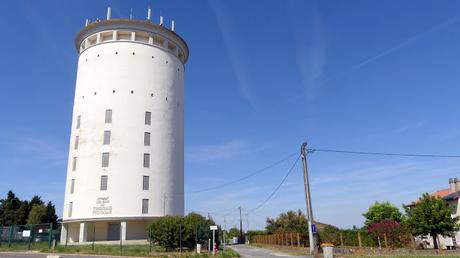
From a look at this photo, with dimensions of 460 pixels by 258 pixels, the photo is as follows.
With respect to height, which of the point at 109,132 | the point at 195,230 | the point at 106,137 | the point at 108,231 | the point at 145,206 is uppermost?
the point at 109,132

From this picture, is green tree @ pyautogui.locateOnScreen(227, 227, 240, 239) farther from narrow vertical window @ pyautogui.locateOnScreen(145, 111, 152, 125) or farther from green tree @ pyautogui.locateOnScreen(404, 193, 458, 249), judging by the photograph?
green tree @ pyautogui.locateOnScreen(404, 193, 458, 249)

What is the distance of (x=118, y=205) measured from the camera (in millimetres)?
44219

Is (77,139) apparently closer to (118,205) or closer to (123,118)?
(123,118)

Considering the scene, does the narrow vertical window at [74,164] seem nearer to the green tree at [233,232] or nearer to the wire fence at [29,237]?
the wire fence at [29,237]

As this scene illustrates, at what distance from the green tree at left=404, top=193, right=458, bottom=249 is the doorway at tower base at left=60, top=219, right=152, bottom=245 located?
28781 millimetres

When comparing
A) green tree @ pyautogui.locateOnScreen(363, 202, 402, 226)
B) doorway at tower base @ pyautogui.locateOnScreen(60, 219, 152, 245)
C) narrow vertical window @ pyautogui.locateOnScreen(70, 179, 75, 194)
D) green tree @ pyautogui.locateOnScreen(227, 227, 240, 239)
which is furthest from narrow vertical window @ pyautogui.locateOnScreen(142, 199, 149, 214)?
green tree @ pyautogui.locateOnScreen(227, 227, 240, 239)

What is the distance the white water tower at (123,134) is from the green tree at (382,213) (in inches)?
1262

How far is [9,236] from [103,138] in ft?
46.3

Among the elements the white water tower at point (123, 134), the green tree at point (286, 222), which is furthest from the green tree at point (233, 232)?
the white water tower at point (123, 134)

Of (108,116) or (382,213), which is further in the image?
(382,213)

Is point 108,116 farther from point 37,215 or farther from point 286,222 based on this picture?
point 286,222

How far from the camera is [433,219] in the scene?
35375 millimetres

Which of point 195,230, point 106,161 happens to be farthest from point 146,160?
point 195,230

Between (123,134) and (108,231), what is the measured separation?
38.0 feet
